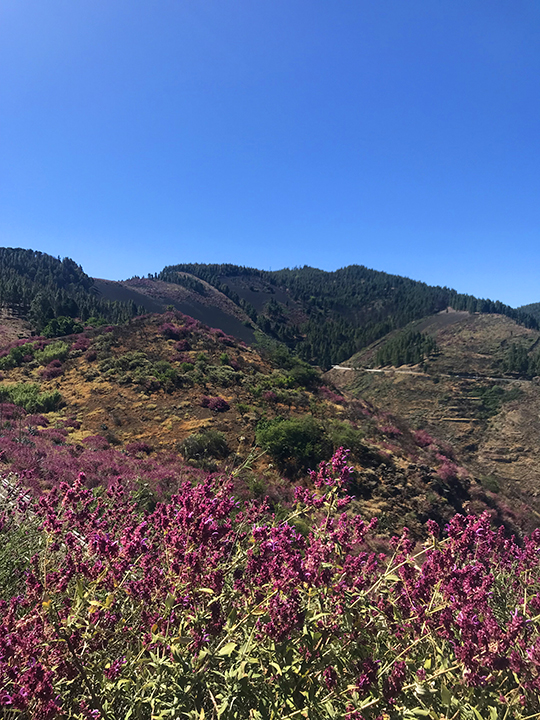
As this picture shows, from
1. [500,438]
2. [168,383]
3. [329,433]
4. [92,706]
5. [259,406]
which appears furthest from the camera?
[500,438]

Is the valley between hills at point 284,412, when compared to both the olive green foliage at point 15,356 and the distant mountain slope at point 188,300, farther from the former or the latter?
the distant mountain slope at point 188,300

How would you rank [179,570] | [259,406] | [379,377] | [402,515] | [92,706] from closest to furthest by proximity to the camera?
1. [92,706]
2. [179,570]
3. [402,515]
4. [259,406]
5. [379,377]

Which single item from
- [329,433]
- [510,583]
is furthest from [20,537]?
[329,433]

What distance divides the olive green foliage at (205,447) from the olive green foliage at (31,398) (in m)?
7.68

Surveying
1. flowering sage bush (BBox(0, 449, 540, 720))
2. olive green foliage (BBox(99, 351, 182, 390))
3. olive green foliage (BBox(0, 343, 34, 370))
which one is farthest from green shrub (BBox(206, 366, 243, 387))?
flowering sage bush (BBox(0, 449, 540, 720))

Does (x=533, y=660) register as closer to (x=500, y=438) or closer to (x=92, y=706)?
(x=92, y=706)

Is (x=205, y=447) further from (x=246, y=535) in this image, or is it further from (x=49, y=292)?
(x=49, y=292)

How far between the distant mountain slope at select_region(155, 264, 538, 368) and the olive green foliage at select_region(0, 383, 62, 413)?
53.7 meters

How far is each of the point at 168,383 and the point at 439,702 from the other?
17267 mm

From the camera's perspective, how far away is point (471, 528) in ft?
7.88

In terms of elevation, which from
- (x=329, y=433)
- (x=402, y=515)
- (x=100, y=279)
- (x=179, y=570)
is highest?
(x=100, y=279)

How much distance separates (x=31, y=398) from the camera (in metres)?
15.8

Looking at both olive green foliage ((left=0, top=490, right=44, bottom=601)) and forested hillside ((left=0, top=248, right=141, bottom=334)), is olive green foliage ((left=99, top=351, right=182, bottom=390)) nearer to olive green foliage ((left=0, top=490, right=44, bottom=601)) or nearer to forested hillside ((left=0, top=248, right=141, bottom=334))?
forested hillside ((left=0, top=248, right=141, bottom=334))

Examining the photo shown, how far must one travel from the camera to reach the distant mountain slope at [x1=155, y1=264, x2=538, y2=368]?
7681cm
